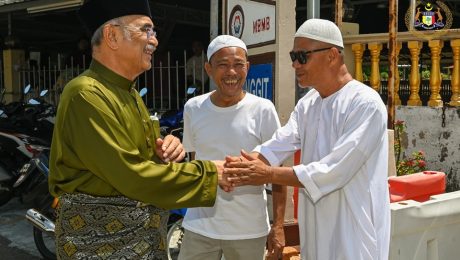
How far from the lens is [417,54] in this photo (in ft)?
17.7

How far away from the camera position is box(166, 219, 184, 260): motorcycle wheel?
4.59m

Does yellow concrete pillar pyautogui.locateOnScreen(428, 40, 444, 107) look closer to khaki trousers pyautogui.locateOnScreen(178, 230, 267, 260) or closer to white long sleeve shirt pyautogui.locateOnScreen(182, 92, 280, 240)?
white long sleeve shirt pyautogui.locateOnScreen(182, 92, 280, 240)

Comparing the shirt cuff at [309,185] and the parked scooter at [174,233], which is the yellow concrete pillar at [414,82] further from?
the shirt cuff at [309,185]

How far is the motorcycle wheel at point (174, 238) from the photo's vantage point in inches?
181

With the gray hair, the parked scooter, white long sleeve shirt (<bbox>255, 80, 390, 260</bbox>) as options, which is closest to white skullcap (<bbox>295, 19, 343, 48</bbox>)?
white long sleeve shirt (<bbox>255, 80, 390, 260</bbox>)

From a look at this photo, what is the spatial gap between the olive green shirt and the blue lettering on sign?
1.80 meters

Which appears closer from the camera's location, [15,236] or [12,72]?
[15,236]

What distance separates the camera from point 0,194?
6195 millimetres

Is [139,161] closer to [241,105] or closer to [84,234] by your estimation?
[84,234]

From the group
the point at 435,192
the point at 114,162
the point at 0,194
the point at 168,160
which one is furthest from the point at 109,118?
the point at 0,194

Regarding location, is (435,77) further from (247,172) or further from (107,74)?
(107,74)

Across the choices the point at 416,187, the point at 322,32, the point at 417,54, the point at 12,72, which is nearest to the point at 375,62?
the point at 417,54

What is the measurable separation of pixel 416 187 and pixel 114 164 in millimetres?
1938

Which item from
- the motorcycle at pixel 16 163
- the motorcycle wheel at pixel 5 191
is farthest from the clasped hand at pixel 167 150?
the motorcycle wheel at pixel 5 191
